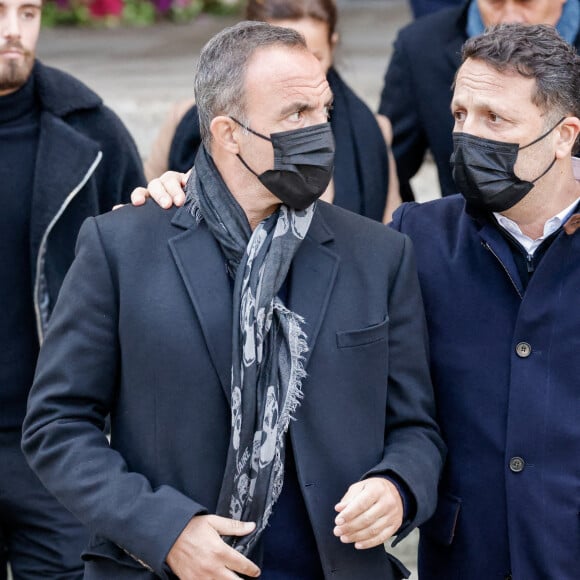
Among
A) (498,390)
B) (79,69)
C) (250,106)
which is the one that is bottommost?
(79,69)

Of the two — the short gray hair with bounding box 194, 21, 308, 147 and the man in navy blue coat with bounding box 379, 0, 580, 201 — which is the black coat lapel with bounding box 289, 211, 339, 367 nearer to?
the short gray hair with bounding box 194, 21, 308, 147

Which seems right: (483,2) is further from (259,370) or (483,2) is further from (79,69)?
(79,69)

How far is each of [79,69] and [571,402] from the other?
16.9 ft

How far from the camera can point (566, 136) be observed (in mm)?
3072

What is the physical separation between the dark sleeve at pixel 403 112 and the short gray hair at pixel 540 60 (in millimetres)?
1454

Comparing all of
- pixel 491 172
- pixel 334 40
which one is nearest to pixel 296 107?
pixel 491 172

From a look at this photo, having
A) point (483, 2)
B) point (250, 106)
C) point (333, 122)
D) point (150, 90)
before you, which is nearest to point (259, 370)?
point (250, 106)

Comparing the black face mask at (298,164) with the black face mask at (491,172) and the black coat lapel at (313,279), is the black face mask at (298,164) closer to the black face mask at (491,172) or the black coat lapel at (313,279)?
the black coat lapel at (313,279)

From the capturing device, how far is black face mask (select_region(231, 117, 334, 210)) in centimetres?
285

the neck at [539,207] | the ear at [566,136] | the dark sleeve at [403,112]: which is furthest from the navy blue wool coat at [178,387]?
the dark sleeve at [403,112]

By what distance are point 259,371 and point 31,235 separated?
4.30 ft

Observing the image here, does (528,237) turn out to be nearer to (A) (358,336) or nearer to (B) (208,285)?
(A) (358,336)

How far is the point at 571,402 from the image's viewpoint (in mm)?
2939

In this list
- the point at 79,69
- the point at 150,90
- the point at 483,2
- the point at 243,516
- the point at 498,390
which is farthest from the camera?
the point at 79,69
